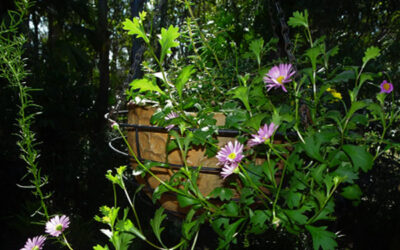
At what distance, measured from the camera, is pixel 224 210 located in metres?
0.62

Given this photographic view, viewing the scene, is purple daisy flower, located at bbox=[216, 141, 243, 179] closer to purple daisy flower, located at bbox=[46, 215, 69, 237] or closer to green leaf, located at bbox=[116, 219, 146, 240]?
green leaf, located at bbox=[116, 219, 146, 240]

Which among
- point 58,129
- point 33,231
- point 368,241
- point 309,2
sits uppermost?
point 309,2

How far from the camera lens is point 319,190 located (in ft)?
1.99

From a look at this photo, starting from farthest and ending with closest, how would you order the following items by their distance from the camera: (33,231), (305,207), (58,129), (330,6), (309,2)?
1. (58,129)
2. (33,231)
3. (330,6)
4. (309,2)
5. (305,207)

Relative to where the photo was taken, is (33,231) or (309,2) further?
(33,231)

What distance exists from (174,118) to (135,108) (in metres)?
0.18

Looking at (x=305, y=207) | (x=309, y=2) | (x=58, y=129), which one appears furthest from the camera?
(x=58, y=129)

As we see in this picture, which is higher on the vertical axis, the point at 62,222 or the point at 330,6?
the point at 330,6

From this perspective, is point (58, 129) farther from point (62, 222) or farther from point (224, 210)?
point (224, 210)

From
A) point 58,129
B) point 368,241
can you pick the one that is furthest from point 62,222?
point 58,129

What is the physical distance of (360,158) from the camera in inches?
20.7

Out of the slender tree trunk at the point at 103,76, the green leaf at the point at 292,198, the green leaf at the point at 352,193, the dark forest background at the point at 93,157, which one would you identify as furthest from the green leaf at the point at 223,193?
the slender tree trunk at the point at 103,76

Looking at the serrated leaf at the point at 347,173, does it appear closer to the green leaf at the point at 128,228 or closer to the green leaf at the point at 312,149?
the green leaf at the point at 312,149

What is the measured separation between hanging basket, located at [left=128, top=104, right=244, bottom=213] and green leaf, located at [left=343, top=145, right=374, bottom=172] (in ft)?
0.69
